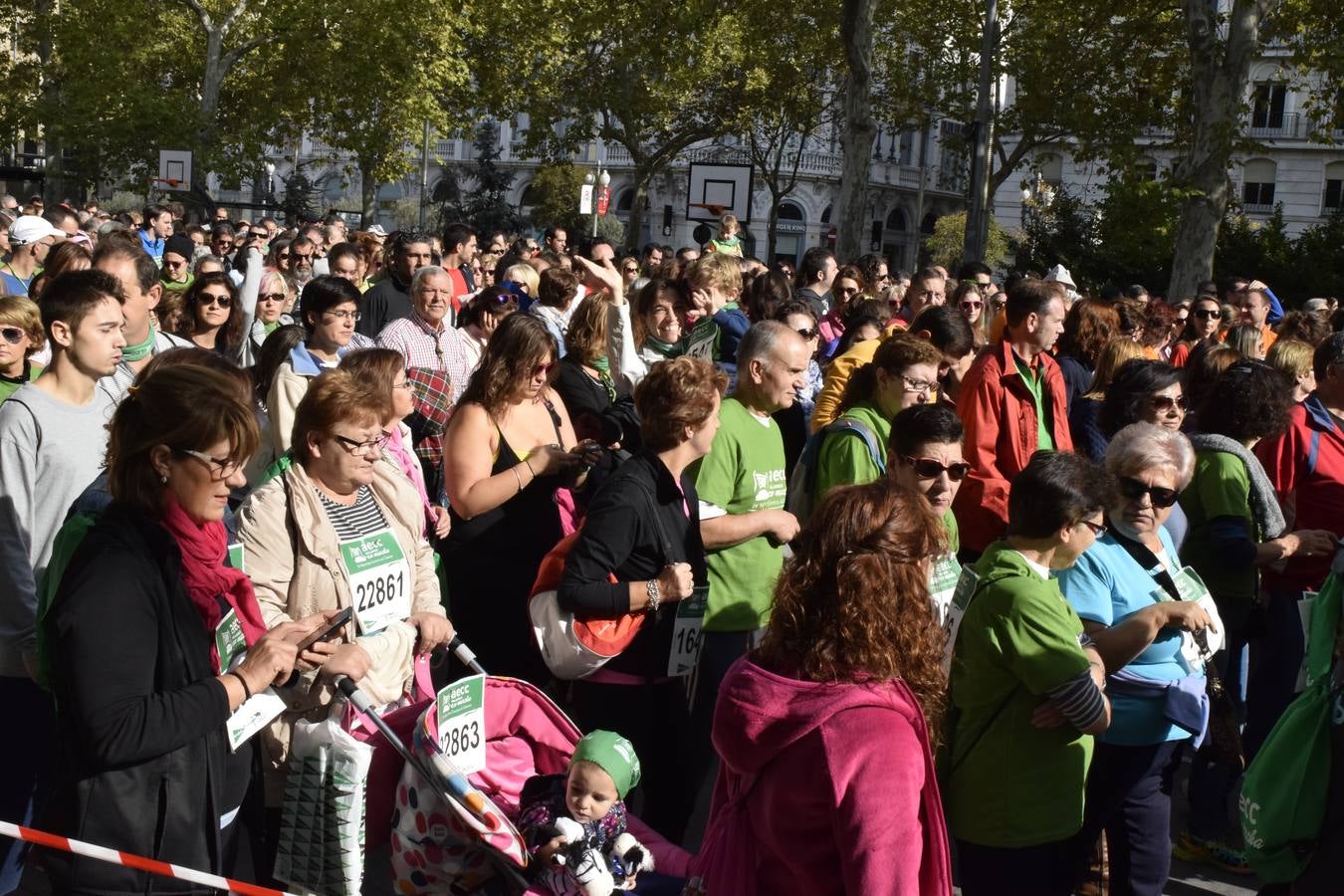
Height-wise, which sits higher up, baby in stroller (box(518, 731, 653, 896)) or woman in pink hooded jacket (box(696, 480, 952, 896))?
woman in pink hooded jacket (box(696, 480, 952, 896))

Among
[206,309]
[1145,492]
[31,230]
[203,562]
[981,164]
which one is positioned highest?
[981,164]

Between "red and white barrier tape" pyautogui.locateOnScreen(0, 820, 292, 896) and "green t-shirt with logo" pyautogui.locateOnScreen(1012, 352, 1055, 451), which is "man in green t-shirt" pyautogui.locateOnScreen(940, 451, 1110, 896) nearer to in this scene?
"red and white barrier tape" pyautogui.locateOnScreen(0, 820, 292, 896)

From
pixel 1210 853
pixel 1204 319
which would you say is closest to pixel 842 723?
pixel 1210 853

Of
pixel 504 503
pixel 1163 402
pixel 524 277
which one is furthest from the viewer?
pixel 524 277

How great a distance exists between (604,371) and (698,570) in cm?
292

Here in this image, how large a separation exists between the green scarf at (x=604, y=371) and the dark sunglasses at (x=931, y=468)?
3055mm

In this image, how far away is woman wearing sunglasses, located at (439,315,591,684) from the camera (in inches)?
224

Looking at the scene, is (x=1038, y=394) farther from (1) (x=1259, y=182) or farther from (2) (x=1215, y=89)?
(1) (x=1259, y=182)

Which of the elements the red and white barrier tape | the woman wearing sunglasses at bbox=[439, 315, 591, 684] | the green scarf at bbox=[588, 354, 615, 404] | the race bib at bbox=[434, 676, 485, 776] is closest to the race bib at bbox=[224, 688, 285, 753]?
the red and white barrier tape

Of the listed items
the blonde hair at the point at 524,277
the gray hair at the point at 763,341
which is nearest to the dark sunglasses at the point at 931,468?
the gray hair at the point at 763,341

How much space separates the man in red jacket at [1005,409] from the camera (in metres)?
6.57

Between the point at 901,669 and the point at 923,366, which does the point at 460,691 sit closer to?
the point at 901,669

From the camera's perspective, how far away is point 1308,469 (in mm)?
6121

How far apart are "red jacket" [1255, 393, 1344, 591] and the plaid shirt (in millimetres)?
4089
